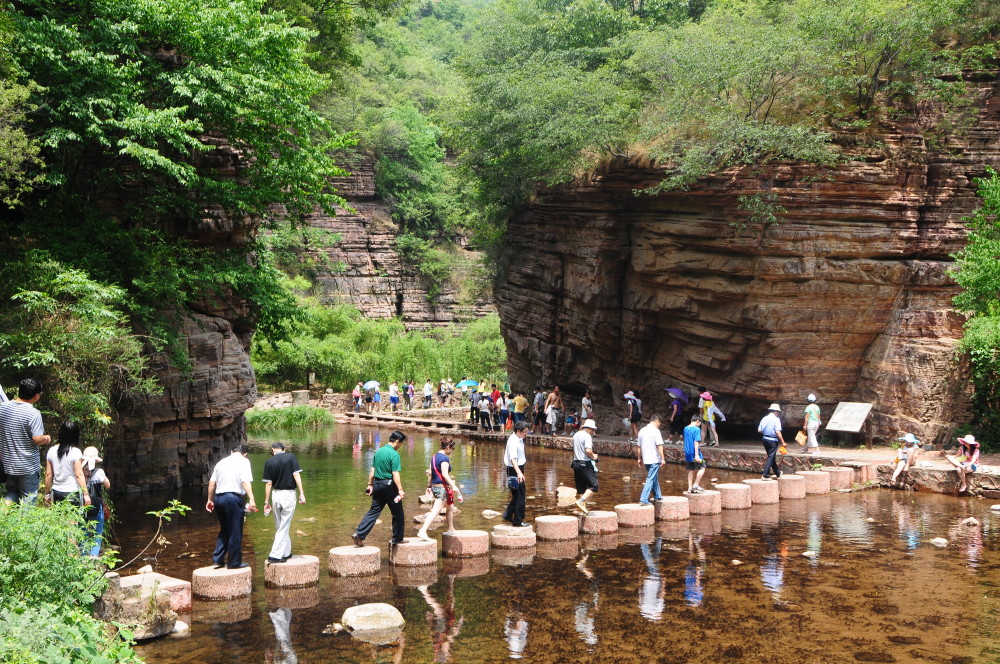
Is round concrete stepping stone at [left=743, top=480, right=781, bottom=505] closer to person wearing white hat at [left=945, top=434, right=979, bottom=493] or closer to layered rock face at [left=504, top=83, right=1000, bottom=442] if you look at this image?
person wearing white hat at [left=945, top=434, right=979, bottom=493]

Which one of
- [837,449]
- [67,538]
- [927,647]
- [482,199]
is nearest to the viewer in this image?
[67,538]


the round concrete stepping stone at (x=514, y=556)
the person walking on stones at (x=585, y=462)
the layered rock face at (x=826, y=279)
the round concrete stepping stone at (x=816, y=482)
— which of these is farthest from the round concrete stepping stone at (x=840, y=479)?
the round concrete stepping stone at (x=514, y=556)

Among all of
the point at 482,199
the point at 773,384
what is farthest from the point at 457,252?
the point at 773,384

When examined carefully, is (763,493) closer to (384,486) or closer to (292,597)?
(384,486)

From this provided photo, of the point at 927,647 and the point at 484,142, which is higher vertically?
the point at 484,142

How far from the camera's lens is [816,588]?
9.49 meters

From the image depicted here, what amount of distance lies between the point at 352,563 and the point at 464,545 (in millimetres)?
1652

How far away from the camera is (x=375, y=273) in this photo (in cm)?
5616

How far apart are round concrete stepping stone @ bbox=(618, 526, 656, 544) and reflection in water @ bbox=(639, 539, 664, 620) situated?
1.11 feet

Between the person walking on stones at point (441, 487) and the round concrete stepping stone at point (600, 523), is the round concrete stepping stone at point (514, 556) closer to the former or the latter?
the person walking on stones at point (441, 487)

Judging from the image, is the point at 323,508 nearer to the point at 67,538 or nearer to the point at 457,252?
the point at 67,538

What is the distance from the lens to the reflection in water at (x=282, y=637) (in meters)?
7.30

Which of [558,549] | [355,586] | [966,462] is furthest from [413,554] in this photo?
[966,462]

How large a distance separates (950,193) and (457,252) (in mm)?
42119
